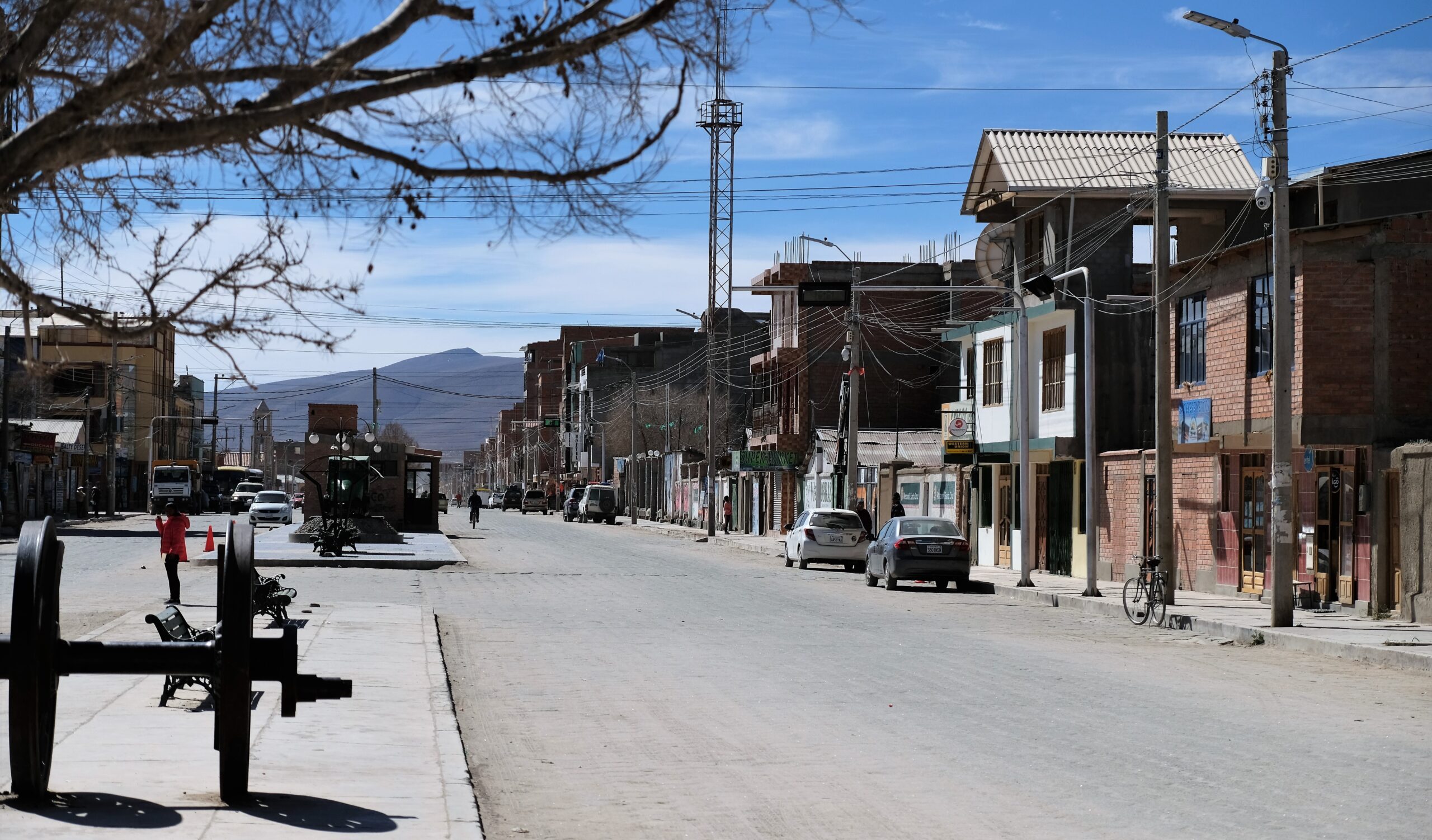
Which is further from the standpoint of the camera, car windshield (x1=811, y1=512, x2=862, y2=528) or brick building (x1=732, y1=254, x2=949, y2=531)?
brick building (x1=732, y1=254, x2=949, y2=531)

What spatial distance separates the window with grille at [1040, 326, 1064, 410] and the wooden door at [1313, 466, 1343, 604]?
37.9ft

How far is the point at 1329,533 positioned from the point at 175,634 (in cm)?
1940

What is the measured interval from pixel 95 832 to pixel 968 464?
35.8 m

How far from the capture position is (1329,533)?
25172 millimetres

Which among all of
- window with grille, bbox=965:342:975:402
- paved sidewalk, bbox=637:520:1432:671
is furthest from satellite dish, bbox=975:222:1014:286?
paved sidewalk, bbox=637:520:1432:671

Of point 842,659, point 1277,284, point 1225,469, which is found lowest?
point 842,659

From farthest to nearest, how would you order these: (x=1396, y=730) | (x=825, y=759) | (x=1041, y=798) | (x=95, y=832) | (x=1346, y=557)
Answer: (x=1346, y=557)
(x=1396, y=730)
(x=825, y=759)
(x=1041, y=798)
(x=95, y=832)

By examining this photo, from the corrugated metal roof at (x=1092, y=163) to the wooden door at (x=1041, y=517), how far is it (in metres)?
6.94

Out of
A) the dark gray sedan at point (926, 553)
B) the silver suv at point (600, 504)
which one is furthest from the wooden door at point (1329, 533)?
the silver suv at point (600, 504)

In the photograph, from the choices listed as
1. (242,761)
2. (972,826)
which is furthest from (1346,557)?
(242,761)

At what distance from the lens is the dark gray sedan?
31125 millimetres

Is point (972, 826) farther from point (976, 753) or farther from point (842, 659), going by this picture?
point (842, 659)

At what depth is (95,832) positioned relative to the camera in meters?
7.19

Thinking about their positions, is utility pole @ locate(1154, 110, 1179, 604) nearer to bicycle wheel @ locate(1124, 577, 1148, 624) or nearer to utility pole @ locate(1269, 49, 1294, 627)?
bicycle wheel @ locate(1124, 577, 1148, 624)
